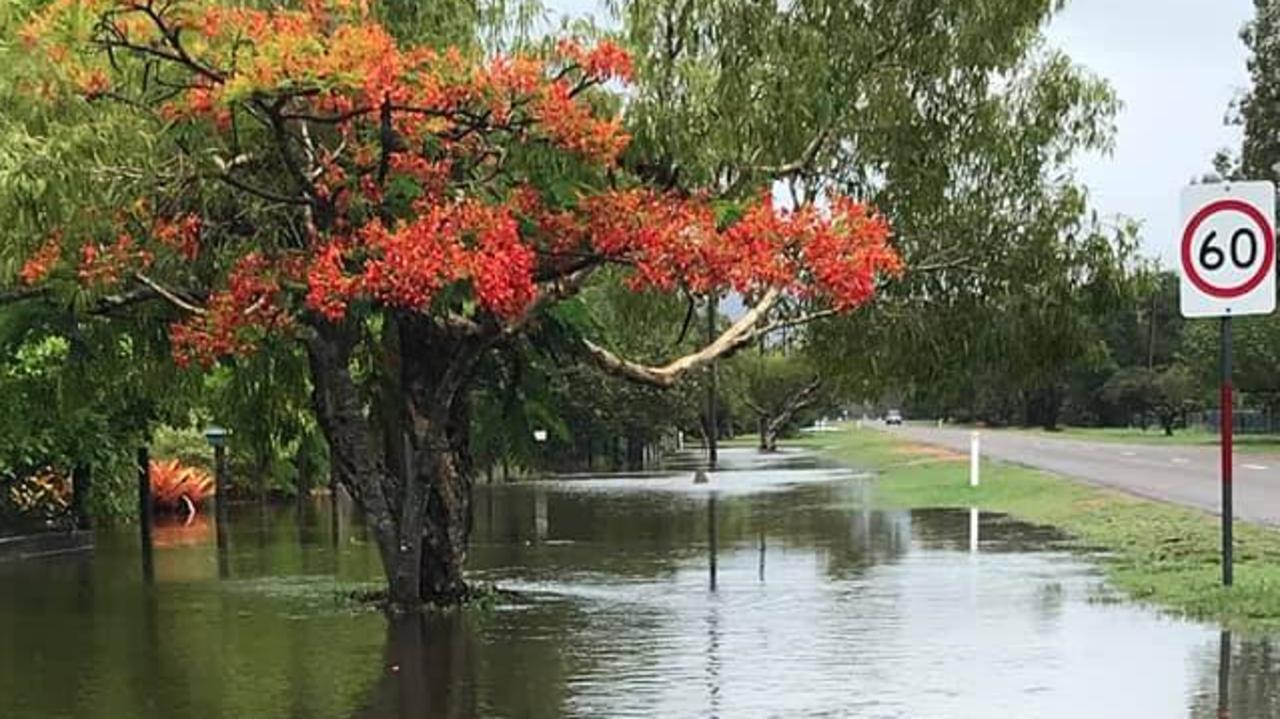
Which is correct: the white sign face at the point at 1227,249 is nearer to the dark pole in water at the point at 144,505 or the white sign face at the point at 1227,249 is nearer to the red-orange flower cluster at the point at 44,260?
the red-orange flower cluster at the point at 44,260

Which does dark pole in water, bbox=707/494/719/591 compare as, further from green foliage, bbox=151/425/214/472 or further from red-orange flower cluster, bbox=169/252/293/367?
green foliage, bbox=151/425/214/472

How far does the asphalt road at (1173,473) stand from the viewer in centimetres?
2342

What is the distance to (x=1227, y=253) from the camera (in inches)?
444

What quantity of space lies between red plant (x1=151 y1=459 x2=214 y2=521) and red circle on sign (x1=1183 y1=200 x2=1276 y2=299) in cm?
2523

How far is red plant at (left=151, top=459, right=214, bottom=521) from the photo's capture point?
32781mm

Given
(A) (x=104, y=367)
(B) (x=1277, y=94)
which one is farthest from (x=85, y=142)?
(B) (x=1277, y=94)

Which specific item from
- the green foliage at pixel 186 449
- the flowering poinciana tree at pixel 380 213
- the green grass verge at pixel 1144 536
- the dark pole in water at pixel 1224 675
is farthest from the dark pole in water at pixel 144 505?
the dark pole in water at pixel 1224 675

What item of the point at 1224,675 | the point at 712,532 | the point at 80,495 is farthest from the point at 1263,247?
the point at 80,495

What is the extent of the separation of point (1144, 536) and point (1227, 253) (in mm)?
7925

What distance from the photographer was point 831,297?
42.5ft

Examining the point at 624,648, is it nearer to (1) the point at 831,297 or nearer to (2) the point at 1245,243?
(1) the point at 831,297

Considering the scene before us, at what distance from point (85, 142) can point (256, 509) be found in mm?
25200

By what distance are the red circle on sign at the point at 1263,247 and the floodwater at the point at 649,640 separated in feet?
7.79

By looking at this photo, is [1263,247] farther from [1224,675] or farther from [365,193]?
[365,193]
